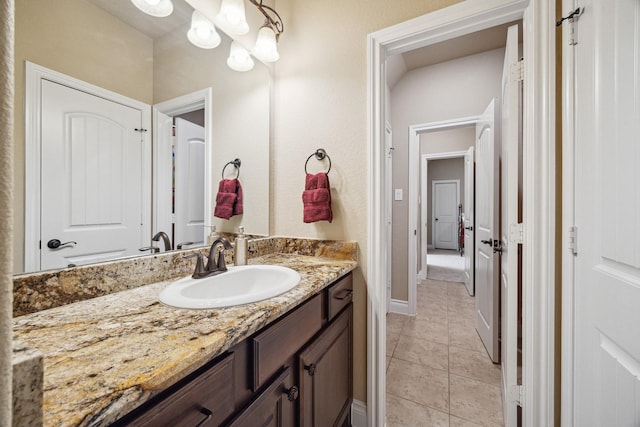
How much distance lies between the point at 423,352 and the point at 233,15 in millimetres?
2490

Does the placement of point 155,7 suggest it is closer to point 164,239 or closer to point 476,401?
point 164,239

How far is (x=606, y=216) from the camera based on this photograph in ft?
2.57

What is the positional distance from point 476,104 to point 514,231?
1888 mm

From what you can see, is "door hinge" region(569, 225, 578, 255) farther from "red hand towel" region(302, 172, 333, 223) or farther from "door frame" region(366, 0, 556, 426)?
"red hand towel" region(302, 172, 333, 223)

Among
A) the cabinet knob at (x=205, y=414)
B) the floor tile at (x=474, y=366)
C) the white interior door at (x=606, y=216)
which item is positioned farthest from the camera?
the floor tile at (x=474, y=366)

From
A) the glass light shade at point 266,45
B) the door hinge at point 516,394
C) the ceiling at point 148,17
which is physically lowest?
the door hinge at point 516,394

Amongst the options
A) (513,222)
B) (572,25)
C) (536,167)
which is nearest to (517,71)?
(572,25)

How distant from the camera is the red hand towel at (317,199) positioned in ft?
4.68

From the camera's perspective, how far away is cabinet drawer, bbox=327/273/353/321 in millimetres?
1117

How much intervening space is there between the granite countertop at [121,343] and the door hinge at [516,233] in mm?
962

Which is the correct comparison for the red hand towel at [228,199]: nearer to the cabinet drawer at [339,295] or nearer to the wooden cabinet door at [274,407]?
the cabinet drawer at [339,295]

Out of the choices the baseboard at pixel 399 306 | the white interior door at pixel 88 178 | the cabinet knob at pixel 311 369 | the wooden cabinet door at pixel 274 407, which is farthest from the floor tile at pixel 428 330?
the white interior door at pixel 88 178

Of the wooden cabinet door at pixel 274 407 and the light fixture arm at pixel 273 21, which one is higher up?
the light fixture arm at pixel 273 21

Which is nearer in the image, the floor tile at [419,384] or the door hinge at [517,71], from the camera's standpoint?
the door hinge at [517,71]
